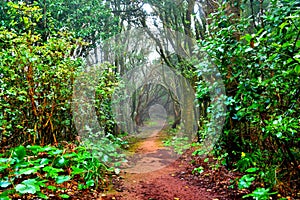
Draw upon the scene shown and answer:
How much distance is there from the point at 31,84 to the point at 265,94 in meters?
3.46

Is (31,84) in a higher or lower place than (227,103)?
higher

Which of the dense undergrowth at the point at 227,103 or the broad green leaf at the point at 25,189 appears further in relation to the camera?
the dense undergrowth at the point at 227,103

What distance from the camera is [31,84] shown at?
3777 millimetres

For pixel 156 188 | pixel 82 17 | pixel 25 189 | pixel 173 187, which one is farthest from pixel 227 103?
pixel 82 17

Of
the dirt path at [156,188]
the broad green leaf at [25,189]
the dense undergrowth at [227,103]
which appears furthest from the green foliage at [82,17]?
the broad green leaf at [25,189]

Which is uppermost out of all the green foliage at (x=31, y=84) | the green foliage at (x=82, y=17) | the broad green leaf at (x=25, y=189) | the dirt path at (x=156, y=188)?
the green foliage at (x=82, y=17)

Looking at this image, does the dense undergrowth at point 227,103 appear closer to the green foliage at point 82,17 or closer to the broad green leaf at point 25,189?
the broad green leaf at point 25,189

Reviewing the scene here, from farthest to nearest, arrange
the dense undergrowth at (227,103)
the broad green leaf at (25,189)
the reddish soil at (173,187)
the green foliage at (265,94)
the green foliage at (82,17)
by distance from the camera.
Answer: the green foliage at (82,17) < the reddish soil at (173,187) < the dense undergrowth at (227,103) < the green foliage at (265,94) < the broad green leaf at (25,189)

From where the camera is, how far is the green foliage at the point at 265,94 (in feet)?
8.29

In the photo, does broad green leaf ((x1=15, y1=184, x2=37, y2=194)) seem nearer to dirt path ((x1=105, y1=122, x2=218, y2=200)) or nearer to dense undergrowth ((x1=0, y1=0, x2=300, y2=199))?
dense undergrowth ((x1=0, y1=0, x2=300, y2=199))

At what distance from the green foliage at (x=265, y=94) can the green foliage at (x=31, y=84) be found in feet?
8.06

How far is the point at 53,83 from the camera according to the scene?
4.05 m

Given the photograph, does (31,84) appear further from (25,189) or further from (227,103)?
(227,103)

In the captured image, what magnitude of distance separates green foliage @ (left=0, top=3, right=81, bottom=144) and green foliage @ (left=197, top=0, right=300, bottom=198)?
2456mm
